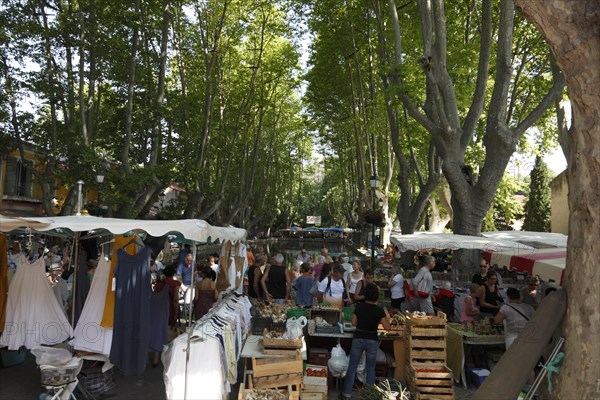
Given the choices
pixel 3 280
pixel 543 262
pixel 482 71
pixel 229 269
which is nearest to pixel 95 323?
pixel 3 280

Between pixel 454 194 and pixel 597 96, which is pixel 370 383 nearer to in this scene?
pixel 597 96

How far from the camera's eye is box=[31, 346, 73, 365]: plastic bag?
18.1ft

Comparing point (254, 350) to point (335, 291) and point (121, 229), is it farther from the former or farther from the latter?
point (335, 291)

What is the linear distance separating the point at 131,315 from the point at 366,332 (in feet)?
10.4

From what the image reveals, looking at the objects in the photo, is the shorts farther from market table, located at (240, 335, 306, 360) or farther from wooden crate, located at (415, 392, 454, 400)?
market table, located at (240, 335, 306, 360)

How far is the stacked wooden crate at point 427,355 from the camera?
22.1 ft

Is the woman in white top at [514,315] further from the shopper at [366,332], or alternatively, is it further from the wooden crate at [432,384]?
the shopper at [366,332]

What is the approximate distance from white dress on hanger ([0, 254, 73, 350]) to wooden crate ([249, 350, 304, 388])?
285cm

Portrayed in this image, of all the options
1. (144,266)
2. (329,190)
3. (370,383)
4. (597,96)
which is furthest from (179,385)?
(329,190)

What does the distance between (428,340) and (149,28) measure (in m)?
13.5

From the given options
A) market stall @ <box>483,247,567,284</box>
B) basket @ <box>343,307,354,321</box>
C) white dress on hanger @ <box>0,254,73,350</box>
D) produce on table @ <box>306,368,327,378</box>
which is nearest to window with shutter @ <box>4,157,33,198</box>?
white dress on hanger @ <box>0,254,73,350</box>

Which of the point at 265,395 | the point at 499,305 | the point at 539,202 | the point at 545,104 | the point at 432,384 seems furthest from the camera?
the point at 539,202

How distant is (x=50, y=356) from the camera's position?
5566 millimetres

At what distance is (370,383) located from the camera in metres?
6.82
